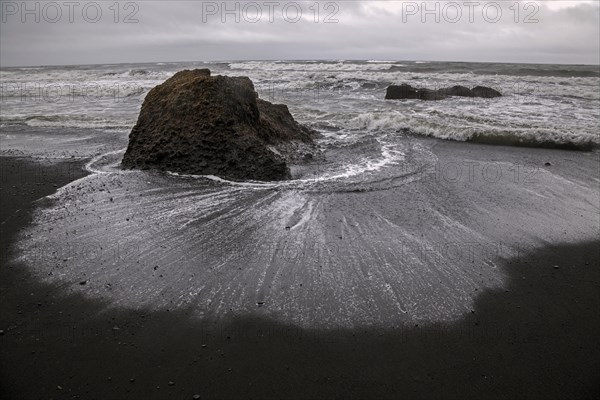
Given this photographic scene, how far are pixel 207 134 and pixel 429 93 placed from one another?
12693 millimetres

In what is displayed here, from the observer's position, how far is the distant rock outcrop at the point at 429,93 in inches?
691

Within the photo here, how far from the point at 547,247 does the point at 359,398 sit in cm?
335

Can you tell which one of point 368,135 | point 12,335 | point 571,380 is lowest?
point 571,380

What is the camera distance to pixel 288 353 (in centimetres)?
318

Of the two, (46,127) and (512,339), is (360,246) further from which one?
(46,127)

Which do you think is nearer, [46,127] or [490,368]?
[490,368]

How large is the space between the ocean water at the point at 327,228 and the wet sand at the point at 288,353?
0.58 feet

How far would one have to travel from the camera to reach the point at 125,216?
18.0 feet

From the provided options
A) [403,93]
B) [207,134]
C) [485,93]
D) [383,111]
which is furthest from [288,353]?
[485,93]

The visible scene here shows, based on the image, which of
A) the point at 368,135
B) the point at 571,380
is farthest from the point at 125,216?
the point at 368,135

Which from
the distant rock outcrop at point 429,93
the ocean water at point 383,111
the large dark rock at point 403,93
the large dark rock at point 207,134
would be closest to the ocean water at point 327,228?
the large dark rock at point 207,134

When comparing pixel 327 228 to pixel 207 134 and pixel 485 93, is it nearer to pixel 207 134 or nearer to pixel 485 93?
pixel 207 134

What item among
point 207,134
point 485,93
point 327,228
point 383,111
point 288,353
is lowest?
point 288,353

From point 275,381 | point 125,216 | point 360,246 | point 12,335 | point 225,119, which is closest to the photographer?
point 275,381
